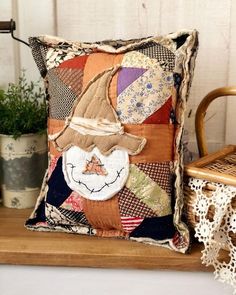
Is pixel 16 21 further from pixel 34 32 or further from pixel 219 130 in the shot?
pixel 219 130

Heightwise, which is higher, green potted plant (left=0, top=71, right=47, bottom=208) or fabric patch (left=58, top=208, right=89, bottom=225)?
green potted plant (left=0, top=71, right=47, bottom=208)

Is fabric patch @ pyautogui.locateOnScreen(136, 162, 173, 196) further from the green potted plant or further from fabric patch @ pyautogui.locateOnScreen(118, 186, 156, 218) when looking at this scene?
the green potted plant

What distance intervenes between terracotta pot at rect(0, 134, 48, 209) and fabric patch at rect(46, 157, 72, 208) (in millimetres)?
146

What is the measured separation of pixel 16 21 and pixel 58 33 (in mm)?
120

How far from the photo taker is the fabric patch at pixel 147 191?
0.95 metres

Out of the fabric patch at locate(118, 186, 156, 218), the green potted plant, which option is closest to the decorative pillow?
the fabric patch at locate(118, 186, 156, 218)

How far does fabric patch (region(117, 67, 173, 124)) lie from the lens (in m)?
0.94

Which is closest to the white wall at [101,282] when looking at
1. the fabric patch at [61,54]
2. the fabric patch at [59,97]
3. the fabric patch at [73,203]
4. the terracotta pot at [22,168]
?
the fabric patch at [73,203]

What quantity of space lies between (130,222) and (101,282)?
0.14 m

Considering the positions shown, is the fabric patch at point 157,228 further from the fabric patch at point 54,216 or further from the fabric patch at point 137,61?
the fabric patch at point 137,61

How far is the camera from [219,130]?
127 centimetres

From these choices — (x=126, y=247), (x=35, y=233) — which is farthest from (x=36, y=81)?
(x=126, y=247)

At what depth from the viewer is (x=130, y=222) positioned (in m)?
0.97

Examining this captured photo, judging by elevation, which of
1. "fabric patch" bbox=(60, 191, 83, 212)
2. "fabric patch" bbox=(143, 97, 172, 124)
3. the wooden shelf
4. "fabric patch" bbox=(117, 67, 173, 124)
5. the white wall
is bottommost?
the white wall
